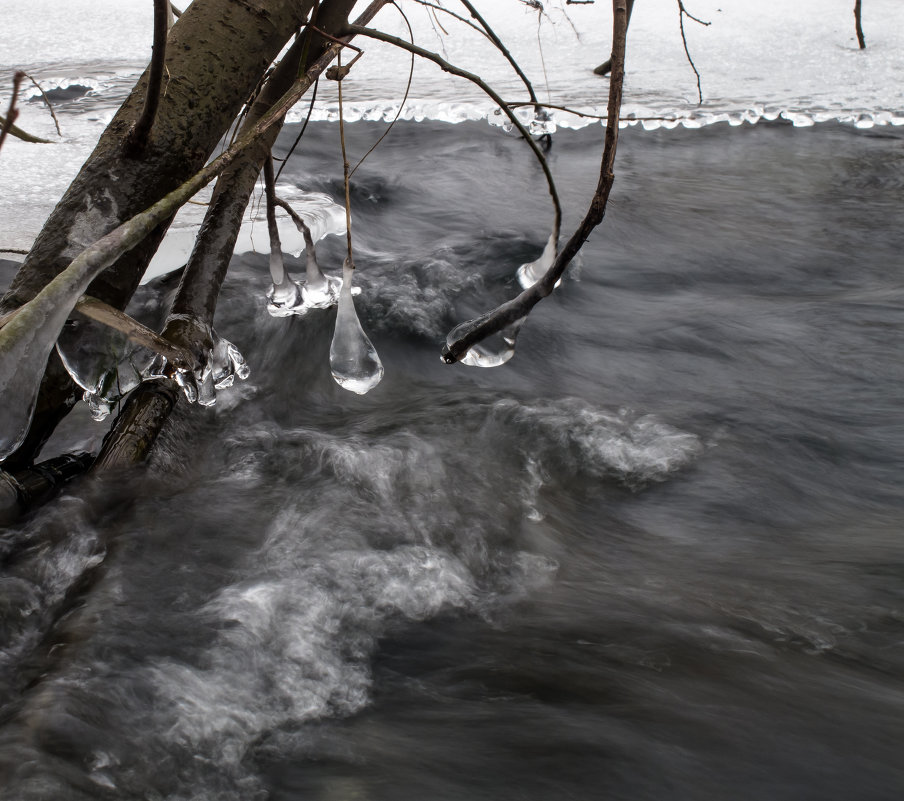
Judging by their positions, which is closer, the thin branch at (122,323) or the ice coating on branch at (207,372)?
the thin branch at (122,323)

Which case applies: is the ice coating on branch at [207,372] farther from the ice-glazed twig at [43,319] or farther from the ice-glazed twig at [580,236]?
the ice-glazed twig at [580,236]

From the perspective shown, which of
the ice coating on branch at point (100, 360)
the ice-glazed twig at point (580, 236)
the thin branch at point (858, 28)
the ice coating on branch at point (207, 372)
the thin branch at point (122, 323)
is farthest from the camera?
the thin branch at point (858, 28)

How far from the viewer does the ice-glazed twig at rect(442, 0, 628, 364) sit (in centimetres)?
160

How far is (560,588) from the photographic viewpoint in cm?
232

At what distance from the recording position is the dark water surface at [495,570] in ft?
5.70

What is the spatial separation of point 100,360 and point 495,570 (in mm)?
1138

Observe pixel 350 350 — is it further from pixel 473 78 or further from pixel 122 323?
pixel 473 78

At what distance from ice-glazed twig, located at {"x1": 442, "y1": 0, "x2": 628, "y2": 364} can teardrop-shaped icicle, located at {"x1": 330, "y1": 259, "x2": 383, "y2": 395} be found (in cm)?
48

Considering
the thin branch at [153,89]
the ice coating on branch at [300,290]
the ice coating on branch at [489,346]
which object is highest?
the thin branch at [153,89]

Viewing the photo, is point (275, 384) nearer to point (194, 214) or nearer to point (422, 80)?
point (194, 214)

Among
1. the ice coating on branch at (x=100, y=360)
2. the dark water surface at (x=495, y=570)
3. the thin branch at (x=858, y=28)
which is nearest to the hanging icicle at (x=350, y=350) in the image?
the dark water surface at (x=495, y=570)

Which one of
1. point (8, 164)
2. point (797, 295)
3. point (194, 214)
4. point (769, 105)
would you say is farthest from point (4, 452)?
point (769, 105)

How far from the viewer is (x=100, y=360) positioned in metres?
2.14

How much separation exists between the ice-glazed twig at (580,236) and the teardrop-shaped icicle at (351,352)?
483 millimetres
